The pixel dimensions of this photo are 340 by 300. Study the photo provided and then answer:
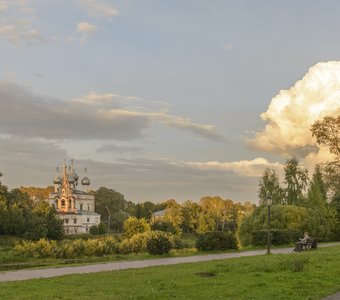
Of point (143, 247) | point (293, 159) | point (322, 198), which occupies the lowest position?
point (143, 247)

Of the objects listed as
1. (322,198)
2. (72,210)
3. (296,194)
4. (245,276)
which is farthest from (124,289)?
(72,210)

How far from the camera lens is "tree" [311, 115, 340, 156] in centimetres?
4428

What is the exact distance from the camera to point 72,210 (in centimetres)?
11562

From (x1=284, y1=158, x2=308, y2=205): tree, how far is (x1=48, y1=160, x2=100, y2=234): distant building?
6582 cm

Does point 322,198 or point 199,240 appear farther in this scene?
point 322,198

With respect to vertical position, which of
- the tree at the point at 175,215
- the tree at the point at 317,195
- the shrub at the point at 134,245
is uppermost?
the tree at the point at 317,195

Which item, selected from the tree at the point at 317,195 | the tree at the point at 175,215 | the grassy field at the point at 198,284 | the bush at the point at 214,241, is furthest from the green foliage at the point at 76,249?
the tree at the point at 175,215

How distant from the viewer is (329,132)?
44625 mm

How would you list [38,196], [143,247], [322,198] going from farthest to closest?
[38,196], [322,198], [143,247]

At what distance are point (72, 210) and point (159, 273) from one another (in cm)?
10132

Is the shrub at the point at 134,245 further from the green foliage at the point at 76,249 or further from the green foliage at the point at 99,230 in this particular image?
the green foliage at the point at 99,230

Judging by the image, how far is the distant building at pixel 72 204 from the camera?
113 m

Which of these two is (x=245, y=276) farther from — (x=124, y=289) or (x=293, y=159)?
(x=293, y=159)

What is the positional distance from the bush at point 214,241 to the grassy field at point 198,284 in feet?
34.6
